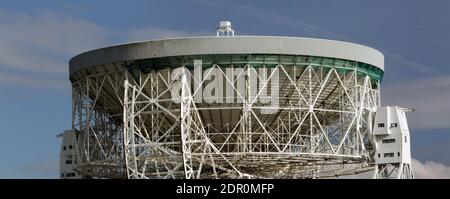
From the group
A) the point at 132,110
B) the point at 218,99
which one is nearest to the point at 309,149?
the point at 218,99

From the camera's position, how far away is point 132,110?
61719 mm

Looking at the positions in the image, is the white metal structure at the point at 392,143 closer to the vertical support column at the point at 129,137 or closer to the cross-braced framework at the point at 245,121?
the cross-braced framework at the point at 245,121

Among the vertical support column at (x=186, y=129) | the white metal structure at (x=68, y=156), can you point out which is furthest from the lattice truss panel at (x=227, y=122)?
the white metal structure at (x=68, y=156)

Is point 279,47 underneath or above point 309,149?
above

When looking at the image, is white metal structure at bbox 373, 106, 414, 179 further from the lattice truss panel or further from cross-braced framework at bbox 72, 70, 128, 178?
cross-braced framework at bbox 72, 70, 128, 178

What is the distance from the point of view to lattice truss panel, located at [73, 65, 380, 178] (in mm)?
61656

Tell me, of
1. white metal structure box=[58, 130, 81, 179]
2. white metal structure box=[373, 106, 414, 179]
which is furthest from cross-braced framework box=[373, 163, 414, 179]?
white metal structure box=[58, 130, 81, 179]

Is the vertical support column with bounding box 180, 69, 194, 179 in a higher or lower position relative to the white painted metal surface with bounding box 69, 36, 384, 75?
lower

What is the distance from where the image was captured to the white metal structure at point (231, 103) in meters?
61.8

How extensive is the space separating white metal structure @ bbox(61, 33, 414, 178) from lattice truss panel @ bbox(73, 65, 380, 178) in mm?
84

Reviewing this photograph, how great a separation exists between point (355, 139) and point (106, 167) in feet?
53.7
